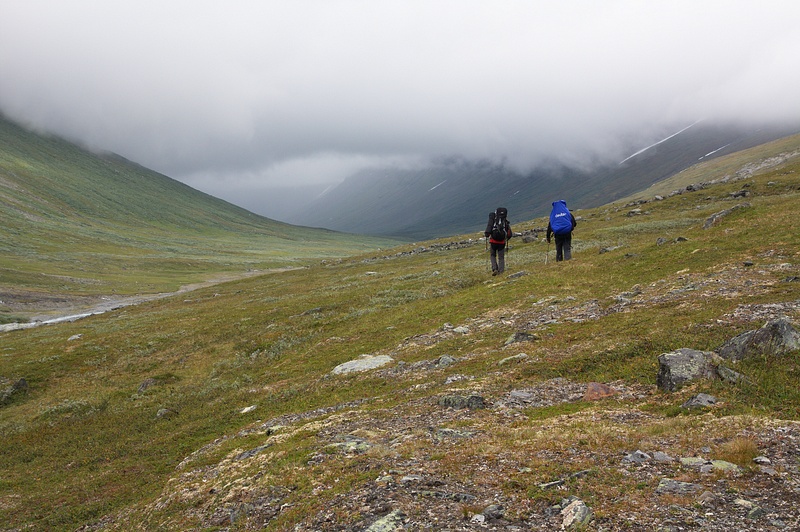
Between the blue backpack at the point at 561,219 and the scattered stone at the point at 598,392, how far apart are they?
21.7m

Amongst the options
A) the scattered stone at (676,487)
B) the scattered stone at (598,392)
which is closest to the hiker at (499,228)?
the scattered stone at (598,392)

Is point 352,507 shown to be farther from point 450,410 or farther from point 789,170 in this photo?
point 789,170

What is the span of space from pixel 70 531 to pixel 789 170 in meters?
112

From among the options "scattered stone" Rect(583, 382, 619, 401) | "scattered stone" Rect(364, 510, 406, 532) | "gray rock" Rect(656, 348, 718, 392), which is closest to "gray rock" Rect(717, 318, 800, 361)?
"gray rock" Rect(656, 348, 718, 392)

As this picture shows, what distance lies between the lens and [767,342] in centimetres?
1284

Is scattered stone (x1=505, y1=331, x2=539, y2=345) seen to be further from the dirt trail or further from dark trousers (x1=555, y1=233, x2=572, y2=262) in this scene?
the dirt trail

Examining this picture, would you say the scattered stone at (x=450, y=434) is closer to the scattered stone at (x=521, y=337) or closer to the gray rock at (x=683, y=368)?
the gray rock at (x=683, y=368)

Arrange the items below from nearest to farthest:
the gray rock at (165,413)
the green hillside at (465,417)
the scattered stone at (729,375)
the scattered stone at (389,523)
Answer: the scattered stone at (389,523) < the green hillside at (465,417) < the scattered stone at (729,375) < the gray rock at (165,413)

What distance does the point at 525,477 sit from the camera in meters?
9.36

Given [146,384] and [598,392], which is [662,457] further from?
[146,384]

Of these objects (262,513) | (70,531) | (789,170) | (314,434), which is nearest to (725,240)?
(314,434)

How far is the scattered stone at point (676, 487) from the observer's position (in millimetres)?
7969

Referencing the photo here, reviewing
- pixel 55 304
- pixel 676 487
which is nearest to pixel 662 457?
pixel 676 487

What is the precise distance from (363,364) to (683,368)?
14262 millimetres
